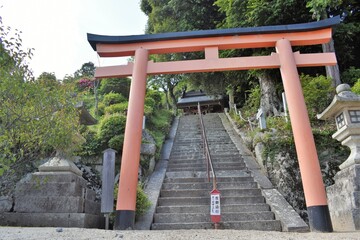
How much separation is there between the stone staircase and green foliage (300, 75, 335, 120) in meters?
2.71

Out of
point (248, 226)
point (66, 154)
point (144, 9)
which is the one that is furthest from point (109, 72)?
point (144, 9)

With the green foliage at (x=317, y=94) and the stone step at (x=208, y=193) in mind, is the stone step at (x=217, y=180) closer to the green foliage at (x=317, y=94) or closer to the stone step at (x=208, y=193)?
the stone step at (x=208, y=193)

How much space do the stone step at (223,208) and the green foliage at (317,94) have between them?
439 cm

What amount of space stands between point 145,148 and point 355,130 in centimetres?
497

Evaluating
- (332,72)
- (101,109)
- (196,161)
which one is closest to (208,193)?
(196,161)

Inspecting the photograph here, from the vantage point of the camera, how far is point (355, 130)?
5055mm

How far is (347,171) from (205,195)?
2838 mm

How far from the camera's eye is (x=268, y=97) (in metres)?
11.4

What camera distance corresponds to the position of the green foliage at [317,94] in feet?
28.8

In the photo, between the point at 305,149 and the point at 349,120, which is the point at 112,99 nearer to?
the point at 305,149

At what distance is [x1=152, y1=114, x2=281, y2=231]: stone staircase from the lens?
209 inches

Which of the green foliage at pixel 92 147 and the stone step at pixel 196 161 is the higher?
the green foliage at pixel 92 147

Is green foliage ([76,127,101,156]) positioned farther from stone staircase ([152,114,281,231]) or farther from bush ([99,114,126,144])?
stone staircase ([152,114,281,231])

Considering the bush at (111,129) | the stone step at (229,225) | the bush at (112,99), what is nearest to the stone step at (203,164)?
the bush at (111,129)
